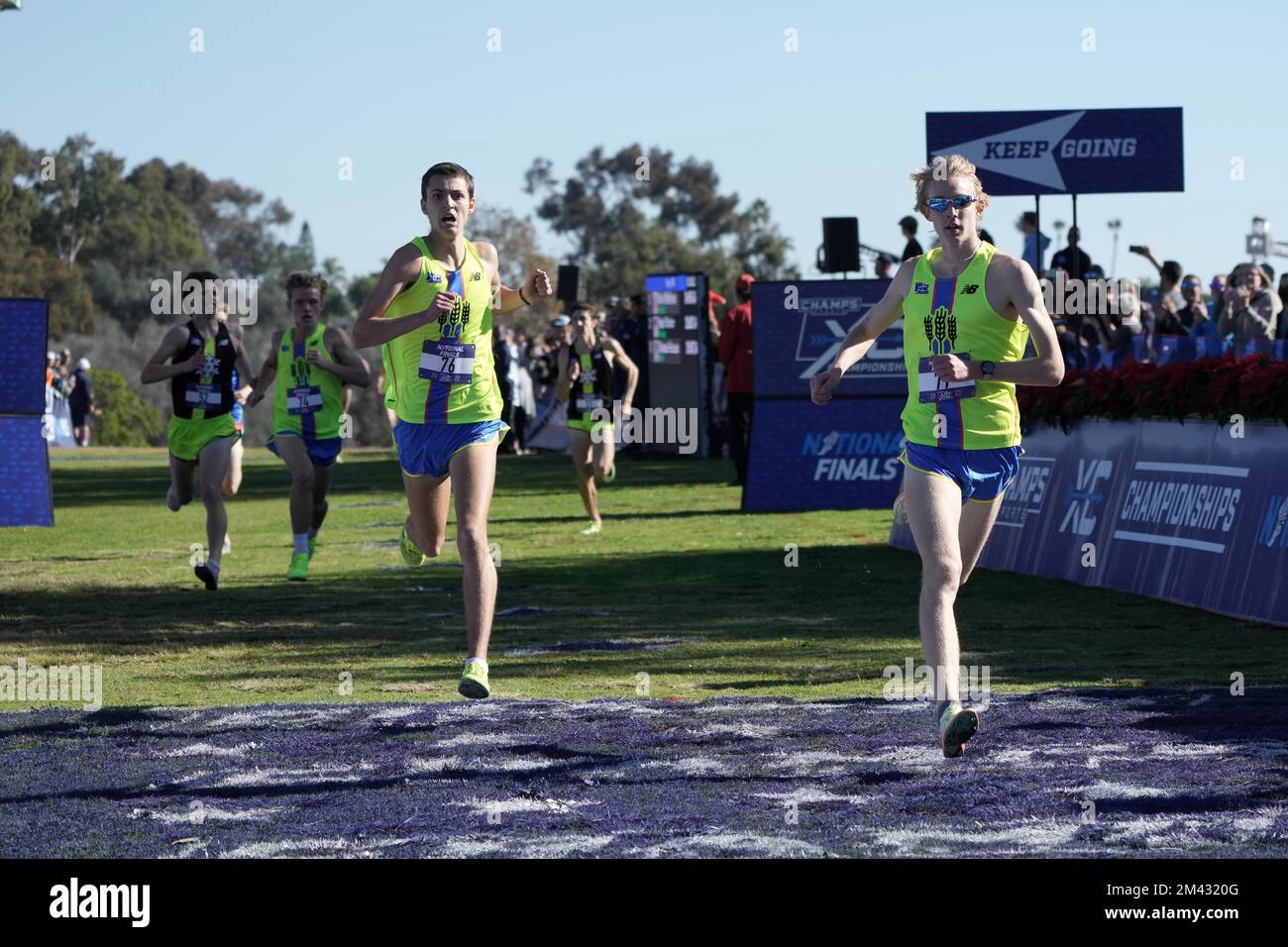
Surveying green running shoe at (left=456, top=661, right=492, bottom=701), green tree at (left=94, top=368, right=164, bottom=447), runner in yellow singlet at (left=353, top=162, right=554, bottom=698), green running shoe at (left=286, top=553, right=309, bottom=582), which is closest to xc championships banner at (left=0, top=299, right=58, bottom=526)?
green running shoe at (left=286, top=553, right=309, bottom=582)

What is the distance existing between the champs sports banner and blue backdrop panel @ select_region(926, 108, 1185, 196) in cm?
377

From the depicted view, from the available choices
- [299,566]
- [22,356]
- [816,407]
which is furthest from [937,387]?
[22,356]

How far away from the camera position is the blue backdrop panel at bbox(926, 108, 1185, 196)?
742 inches

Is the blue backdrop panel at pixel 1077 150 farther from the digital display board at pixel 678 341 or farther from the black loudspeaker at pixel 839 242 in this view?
the digital display board at pixel 678 341

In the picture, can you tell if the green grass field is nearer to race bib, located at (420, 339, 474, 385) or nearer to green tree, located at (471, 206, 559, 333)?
race bib, located at (420, 339, 474, 385)

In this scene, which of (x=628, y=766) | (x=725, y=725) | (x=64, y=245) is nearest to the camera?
(x=628, y=766)

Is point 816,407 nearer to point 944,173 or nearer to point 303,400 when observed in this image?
point 303,400

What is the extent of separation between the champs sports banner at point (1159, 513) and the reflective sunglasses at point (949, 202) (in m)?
4.89

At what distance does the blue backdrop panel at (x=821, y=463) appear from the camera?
2205cm

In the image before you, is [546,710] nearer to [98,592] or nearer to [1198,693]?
[1198,693]

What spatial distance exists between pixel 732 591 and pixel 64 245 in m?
98.5

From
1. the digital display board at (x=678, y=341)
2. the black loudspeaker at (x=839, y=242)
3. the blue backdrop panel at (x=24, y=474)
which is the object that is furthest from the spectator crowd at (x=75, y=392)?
the black loudspeaker at (x=839, y=242)

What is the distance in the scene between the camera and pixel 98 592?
48.7ft

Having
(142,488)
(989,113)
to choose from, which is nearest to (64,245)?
(142,488)
